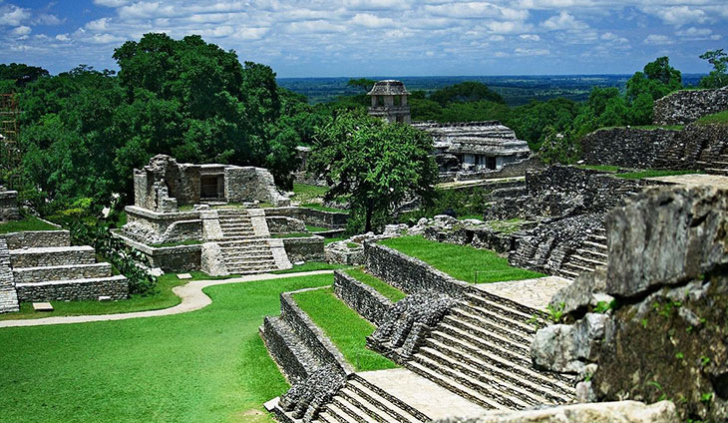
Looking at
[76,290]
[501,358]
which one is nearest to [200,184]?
[76,290]

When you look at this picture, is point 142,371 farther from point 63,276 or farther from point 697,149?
point 697,149

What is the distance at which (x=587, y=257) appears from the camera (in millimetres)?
16156

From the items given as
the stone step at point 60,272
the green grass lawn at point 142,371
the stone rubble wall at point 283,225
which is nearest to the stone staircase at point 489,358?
the green grass lawn at point 142,371

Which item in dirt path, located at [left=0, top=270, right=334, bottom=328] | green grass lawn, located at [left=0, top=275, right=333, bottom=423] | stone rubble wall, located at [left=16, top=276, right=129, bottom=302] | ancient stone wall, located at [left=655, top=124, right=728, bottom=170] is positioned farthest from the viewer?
stone rubble wall, located at [left=16, top=276, right=129, bottom=302]

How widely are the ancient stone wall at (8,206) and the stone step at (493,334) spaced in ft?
54.5

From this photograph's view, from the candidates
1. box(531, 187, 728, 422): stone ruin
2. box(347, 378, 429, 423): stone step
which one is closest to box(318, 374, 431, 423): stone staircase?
box(347, 378, 429, 423): stone step

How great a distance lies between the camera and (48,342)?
62.1 ft

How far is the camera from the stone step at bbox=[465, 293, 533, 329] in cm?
→ 1389

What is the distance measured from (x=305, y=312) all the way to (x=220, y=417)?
4.25m

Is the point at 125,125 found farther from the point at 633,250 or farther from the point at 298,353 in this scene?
the point at 633,250

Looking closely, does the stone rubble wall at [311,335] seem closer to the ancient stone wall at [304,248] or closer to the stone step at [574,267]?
the stone step at [574,267]

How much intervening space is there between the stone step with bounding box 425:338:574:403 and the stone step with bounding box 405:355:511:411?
9.9 inches

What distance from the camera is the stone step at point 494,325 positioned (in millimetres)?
13398

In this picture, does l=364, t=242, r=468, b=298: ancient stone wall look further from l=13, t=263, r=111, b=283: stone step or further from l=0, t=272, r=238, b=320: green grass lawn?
l=13, t=263, r=111, b=283: stone step
